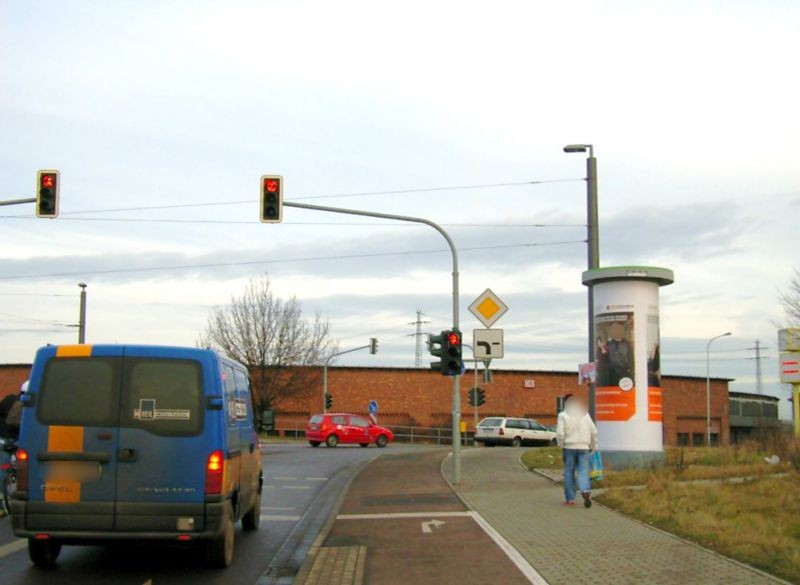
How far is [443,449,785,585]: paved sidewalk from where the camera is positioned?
8.66 metres

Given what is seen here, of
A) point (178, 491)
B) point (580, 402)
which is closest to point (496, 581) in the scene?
point (178, 491)

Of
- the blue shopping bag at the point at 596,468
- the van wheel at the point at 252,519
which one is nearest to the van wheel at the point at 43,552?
the van wheel at the point at 252,519

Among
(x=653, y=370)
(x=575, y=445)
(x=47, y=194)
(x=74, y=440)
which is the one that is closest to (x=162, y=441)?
(x=74, y=440)

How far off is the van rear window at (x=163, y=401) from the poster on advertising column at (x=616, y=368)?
45.1ft

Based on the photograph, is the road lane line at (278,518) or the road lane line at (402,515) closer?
the road lane line at (402,515)

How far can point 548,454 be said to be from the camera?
27.0 metres

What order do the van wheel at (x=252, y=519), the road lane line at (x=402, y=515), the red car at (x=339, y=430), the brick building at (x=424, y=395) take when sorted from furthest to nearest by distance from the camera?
1. the brick building at (x=424, y=395)
2. the red car at (x=339, y=430)
3. the road lane line at (x=402, y=515)
4. the van wheel at (x=252, y=519)

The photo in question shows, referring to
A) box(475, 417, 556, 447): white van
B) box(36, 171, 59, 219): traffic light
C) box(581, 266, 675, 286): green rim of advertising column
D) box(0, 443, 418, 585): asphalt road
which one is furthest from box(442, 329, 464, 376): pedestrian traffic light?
box(475, 417, 556, 447): white van

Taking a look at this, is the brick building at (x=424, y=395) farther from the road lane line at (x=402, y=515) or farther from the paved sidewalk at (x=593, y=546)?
the road lane line at (x=402, y=515)

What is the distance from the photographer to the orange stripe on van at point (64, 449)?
890cm

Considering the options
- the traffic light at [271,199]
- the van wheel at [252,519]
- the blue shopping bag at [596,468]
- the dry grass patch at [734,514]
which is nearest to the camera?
the dry grass patch at [734,514]

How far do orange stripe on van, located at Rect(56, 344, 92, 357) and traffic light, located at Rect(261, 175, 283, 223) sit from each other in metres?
10.6

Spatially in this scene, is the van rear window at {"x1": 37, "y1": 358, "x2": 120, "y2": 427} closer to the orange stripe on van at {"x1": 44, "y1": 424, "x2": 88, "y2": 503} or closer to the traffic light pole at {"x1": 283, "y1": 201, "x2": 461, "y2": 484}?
the orange stripe on van at {"x1": 44, "y1": 424, "x2": 88, "y2": 503}

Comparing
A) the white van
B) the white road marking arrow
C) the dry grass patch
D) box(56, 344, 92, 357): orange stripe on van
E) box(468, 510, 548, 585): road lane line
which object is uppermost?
box(56, 344, 92, 357): orange stripe on van
